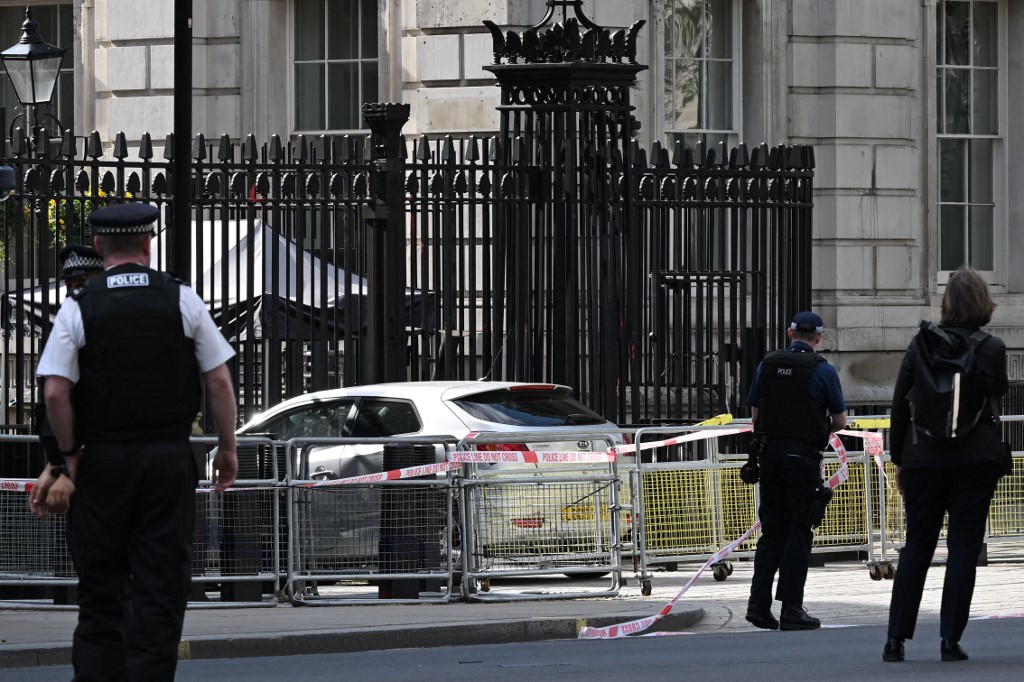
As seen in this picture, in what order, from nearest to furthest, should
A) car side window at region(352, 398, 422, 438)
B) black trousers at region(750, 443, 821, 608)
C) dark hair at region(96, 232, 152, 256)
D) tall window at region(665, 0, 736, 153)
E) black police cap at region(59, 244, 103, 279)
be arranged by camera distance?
dark hair at region(96, 232, 152, 256), black police cap at region(59, 244, 103, 279), black trousers at region(750, 443, 821, 608), car side window at region(352, 398, 422, 438), tall window at region(665, 0, 736, 153)

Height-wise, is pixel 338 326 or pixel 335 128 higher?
pixel 335 128

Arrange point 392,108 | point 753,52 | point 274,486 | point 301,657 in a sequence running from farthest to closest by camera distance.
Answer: point 753,52, point 392,108, point 274,486, point 301,657

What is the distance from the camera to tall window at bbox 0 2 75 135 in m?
25.5

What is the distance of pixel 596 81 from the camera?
672 inches

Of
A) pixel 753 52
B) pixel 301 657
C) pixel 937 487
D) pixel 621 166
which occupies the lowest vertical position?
pixel 301 657

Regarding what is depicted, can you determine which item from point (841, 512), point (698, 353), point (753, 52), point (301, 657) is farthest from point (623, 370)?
point (753, 52)

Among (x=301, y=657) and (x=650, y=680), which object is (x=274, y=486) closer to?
(x=301, y=657)

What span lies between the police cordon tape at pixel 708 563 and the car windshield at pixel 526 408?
140cm

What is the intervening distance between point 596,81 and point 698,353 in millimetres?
2287

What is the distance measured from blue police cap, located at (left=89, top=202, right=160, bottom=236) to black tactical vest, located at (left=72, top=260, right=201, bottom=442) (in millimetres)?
158

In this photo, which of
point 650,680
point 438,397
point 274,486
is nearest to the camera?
point 650,680

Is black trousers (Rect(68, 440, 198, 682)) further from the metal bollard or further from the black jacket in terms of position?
the metal bollard

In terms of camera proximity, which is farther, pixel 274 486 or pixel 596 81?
pixel 596 81

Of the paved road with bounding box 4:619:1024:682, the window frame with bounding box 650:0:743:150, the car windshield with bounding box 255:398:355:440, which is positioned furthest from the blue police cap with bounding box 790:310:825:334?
the window frame with bounding box 650:0:743:150
